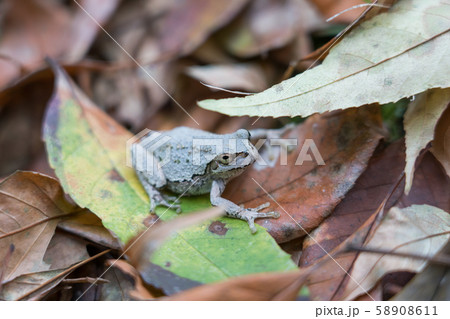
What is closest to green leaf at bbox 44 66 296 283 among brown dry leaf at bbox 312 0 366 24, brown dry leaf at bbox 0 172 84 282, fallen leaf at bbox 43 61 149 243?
fallen leaf at bbox 43 61 149 243

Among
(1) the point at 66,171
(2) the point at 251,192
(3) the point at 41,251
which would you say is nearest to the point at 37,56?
(1) the point at 66,171

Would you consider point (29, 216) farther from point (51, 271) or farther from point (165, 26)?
point (165, 26)

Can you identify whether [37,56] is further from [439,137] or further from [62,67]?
[439,137]

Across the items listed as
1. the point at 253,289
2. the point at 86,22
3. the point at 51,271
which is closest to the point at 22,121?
the point at 86,22

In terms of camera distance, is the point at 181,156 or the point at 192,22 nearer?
the point at 181,156

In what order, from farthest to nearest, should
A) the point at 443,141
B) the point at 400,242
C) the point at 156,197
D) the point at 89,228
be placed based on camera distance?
the point at 156,197, the point at 89,228, the point at 443,141, the point at 400,242

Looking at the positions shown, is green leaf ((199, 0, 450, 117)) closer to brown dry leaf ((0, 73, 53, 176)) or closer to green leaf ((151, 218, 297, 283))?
green leaf ((151, 218, 297, 283))
